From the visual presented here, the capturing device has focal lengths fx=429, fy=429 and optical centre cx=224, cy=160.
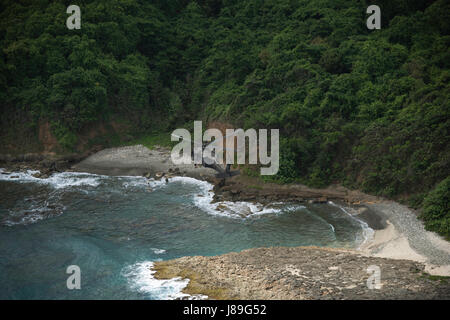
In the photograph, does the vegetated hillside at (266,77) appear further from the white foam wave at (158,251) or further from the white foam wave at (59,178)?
the white foam wave at (158,251)

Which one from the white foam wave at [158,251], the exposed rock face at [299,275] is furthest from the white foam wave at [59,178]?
the exposed rock face at [299,275]

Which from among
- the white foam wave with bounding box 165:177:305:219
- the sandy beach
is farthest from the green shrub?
the white foam wave with bounding box 165:177:305:219

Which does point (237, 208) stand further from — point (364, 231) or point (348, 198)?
→ point (364, 231)

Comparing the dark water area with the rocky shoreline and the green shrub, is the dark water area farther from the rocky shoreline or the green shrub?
the green shrub

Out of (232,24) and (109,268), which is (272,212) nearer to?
(109,268)

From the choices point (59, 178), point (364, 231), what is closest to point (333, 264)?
point (364, 231)

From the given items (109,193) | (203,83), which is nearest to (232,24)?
(203,83)
